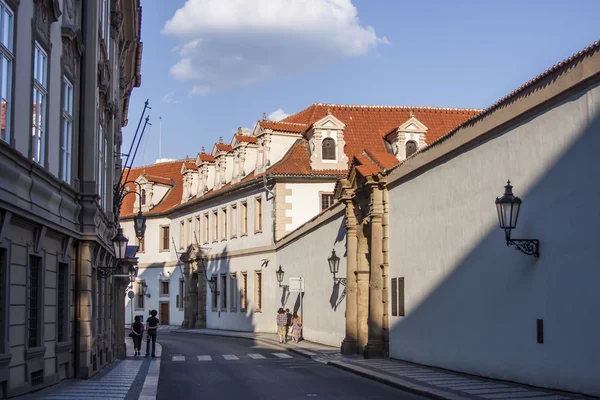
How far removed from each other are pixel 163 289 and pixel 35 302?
49.8m

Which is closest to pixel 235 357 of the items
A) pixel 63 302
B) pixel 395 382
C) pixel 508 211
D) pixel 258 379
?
pixel 258 379

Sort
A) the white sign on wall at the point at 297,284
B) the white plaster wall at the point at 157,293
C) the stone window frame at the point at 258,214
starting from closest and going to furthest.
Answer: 1. the white sign on wall at the point at 297,284
2. the stone window frame at the point at 258,214
3. the white plaster wall at the point at 157,293

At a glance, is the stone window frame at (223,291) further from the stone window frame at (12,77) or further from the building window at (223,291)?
the stone window frame at (12,77)

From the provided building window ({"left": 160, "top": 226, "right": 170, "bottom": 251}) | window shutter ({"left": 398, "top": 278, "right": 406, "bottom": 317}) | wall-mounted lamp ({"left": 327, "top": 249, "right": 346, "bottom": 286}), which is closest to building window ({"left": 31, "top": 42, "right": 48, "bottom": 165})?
window shutter ({"left": 398, "top": 278, "right": 406, "bottom": 317})

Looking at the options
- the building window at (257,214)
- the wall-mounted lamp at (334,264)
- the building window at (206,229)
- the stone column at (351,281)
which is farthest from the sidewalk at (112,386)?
the building window at (206,229)

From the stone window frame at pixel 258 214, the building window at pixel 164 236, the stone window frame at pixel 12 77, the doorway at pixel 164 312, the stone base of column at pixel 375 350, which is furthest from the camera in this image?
the building window at pixel 164 236

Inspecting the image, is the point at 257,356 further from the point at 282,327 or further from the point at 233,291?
the point at 233,291

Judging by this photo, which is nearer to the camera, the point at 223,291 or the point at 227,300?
the point at 227,300

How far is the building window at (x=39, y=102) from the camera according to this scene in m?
14.5

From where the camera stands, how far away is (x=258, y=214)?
159 ft

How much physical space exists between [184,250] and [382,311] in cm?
3763

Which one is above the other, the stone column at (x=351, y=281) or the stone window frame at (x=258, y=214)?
the stone window frame at (x=258, y=214)

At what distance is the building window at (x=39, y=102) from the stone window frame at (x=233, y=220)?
119ft

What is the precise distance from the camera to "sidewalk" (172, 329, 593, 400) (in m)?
14.1
